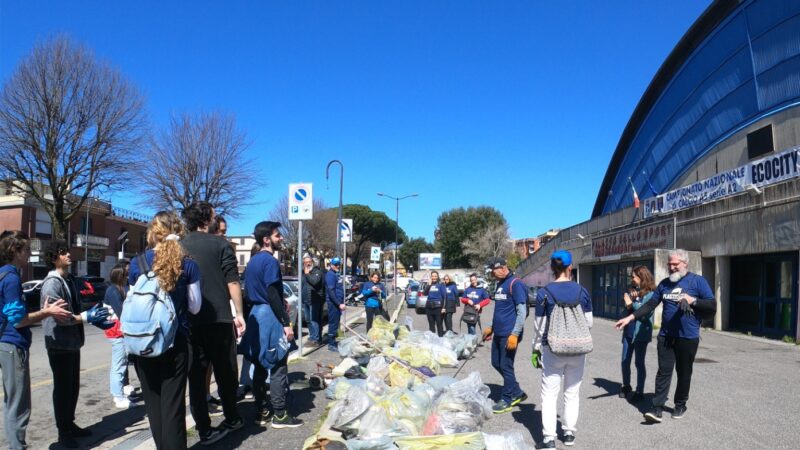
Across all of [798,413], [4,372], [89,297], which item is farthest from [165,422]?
[89,297]

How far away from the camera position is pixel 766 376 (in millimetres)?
8914

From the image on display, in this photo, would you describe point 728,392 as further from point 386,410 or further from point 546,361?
point 386,410

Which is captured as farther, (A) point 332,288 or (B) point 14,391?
(A) point 332,288

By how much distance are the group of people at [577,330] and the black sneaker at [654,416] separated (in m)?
0.01

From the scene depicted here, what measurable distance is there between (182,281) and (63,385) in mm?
1809

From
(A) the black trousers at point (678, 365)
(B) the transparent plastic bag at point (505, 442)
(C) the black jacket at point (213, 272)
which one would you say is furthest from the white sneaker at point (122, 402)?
(A) the black trousers at point (678, 365)

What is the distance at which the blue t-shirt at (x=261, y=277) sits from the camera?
540 cm

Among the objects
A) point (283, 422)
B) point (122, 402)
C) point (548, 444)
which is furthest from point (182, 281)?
point (548, 444)

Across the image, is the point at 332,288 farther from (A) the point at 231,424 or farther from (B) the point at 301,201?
(A) the point at 231,424

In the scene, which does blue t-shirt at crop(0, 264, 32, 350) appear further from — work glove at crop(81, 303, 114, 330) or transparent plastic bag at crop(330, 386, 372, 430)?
transparent plastic bag at crop(330, 386, 372, 430)

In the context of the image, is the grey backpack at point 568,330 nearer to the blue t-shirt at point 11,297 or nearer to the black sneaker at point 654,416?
the black sneaker at point 654,416

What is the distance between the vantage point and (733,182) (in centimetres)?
1797

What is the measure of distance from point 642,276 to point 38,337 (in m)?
14.1

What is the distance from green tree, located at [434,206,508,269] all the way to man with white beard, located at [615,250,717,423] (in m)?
68.9
